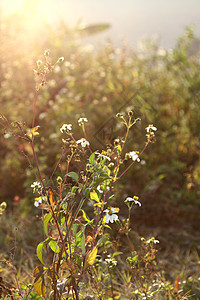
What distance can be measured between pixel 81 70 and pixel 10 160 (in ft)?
7.15

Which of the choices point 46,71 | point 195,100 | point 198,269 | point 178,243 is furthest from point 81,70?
point 46,71

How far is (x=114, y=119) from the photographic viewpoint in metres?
3.80

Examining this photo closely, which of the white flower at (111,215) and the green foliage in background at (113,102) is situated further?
the green foliage in background at (113,102)

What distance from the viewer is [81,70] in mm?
5426

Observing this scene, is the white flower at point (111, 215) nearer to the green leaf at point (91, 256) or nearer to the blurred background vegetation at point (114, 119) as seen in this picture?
the green leaf at point (91, 256)

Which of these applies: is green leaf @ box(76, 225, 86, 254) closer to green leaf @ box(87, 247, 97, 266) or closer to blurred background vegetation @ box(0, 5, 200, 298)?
green leaf @ box(87, 247, 97, 266)

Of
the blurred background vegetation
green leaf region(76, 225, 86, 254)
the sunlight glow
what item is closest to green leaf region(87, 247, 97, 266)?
green leaf region(76, 225, 86, 254)

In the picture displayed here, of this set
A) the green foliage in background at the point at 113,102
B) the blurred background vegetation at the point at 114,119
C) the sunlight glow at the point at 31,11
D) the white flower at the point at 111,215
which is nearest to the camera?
the white flower at the point at 111,215

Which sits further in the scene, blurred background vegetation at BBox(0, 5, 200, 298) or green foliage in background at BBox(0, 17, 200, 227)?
green foliage in background at BBox(0, 17, 200, 227)

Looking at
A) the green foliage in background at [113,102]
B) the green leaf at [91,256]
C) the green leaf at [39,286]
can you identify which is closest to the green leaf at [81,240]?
the green leaf at [91,256]

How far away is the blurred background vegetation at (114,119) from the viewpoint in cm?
319

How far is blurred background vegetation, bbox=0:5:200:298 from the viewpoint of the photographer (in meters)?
3.19

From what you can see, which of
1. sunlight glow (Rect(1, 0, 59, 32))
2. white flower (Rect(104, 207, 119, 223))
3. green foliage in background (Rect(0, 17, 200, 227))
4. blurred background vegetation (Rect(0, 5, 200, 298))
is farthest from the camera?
sunlight glow (Rect(1, 0, 59, 32))

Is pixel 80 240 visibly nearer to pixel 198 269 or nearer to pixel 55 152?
pixel 198 269
